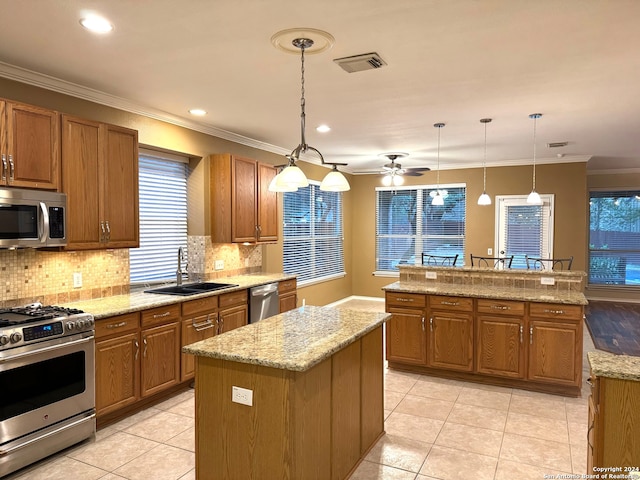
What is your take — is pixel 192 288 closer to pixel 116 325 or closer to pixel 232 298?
pixel 232 298

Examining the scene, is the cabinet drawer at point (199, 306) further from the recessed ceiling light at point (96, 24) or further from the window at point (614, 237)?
the window at point (614, 237)

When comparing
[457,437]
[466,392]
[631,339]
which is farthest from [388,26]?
[631,339]

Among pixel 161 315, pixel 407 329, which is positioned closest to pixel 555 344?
pixel 407 329

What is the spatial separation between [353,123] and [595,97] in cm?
231

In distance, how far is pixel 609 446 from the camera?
1.96m

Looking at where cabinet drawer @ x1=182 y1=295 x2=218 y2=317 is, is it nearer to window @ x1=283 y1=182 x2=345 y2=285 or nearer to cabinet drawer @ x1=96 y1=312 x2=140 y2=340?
cabinet drawer @ x1=96 y1=312 x2=140 y2=340

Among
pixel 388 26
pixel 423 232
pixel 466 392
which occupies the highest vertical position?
pixel 388 26

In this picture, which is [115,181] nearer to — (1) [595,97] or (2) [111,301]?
(2) [111,301]

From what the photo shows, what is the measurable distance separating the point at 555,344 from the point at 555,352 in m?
0.07

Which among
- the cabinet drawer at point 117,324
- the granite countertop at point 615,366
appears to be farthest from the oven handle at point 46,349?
the granite countertop at point 615,366

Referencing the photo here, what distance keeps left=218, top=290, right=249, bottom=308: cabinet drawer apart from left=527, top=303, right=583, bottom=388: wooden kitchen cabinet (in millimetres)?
2874

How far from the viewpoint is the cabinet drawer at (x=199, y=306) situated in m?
3.93

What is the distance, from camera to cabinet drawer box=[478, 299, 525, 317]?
407cm

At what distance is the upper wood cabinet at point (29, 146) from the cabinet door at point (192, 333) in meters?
1.61
